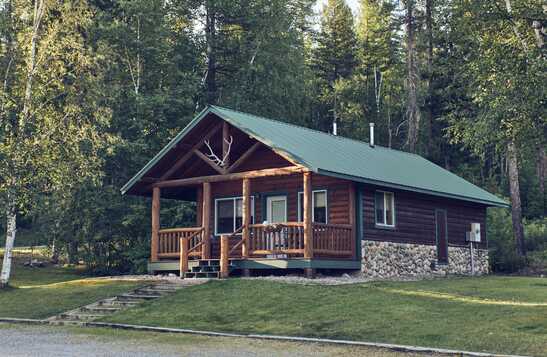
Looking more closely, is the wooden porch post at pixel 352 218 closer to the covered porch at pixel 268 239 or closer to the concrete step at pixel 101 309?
the covered porch at pixel 268 239

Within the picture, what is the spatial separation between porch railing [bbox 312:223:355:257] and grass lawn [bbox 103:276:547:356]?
2.64 metres

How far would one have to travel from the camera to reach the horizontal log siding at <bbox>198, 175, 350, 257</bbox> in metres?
26.1

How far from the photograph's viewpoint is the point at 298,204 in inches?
1074

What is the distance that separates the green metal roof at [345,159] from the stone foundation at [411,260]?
2232 millimetres

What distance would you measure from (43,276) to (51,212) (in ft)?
11.0

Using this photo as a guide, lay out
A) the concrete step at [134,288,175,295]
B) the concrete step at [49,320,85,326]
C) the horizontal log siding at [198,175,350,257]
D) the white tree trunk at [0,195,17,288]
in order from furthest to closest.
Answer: the white tree trunk at [0,195,17,288] < the horizontal log siding at [198,175,350,257] < the concrete step at [134,288,175,295] < the concrete step at [49,320,85,326]

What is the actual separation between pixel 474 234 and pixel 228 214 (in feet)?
34.7

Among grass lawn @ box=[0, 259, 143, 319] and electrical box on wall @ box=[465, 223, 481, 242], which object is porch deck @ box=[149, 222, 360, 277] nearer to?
grass lawn @ box=[0, 259, 143, 319]

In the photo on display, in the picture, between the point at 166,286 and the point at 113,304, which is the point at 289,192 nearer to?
the point at 166,286

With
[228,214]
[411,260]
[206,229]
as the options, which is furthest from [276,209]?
[411,260]

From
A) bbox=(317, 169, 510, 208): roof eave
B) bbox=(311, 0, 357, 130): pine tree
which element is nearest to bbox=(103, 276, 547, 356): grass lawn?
bbox=(317, 169, 510, 208): roof eave

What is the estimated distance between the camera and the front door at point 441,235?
99.2 ft

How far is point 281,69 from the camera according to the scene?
44.9m

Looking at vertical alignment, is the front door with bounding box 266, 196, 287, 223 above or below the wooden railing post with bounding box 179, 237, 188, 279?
above
